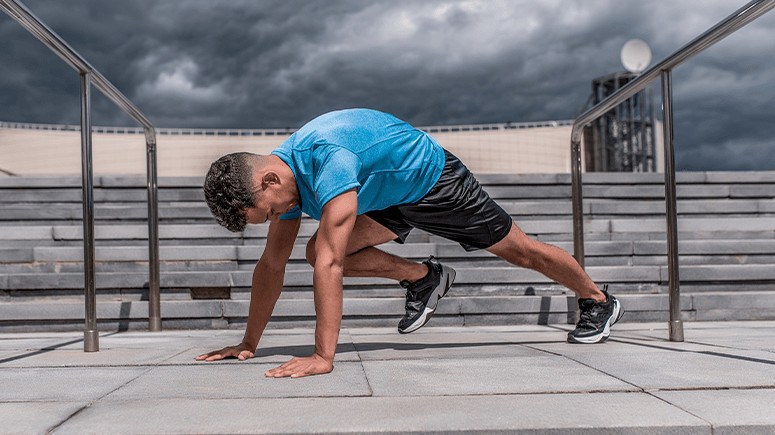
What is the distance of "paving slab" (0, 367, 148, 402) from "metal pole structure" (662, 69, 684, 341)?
2133 millimetres

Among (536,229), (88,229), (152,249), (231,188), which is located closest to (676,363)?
(231,188)

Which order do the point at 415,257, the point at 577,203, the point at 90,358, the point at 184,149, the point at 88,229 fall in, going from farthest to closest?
the point at 184,149
the point at 415,257
the point at 577,203
the point at 88,229
the point at 90,358

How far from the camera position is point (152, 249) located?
399cm

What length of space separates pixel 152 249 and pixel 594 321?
243cm

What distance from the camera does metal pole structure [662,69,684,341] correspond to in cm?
298

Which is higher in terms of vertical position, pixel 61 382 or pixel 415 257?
pixel 415 257

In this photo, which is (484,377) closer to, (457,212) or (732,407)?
(732,407)

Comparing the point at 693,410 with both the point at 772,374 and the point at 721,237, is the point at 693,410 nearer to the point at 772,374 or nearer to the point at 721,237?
the point at 772,374

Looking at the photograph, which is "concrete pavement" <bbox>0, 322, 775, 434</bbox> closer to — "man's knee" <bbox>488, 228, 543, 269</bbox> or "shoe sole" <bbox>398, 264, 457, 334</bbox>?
"shoe sole" <bbox>398, 264, 457, 334</bbox>

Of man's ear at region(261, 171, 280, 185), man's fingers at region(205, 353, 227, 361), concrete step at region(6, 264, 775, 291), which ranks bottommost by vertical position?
man's fingers at region(205, 353, 227, 361)

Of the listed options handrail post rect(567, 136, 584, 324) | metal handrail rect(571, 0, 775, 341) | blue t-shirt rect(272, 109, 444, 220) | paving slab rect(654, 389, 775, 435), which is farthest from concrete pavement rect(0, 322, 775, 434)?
handrail post rect(567, 136, 584, 324)

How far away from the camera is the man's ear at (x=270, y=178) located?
2203mm

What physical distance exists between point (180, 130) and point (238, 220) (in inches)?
1068

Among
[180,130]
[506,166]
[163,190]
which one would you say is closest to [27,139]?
[180,130]
